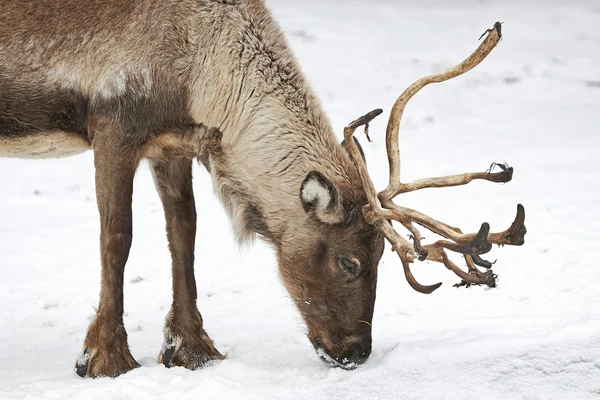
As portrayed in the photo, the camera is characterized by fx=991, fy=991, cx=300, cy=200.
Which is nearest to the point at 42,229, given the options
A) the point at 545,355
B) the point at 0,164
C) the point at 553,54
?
the point at 0,164

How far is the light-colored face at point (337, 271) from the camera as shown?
5422 millimetres

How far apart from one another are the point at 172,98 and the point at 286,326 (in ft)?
5.89

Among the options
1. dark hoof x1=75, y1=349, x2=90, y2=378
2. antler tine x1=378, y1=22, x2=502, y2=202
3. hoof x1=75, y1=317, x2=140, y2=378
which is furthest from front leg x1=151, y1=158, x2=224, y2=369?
antler tine x1=378, y1=22, x2=502, y2=202

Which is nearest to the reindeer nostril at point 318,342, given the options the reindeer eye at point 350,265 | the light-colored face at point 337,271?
the light-colored face at point 337,271

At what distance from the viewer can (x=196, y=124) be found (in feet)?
18.7

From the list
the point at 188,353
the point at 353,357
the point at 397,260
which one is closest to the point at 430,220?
the point at 353,357

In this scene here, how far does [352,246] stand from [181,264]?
4.19 feet

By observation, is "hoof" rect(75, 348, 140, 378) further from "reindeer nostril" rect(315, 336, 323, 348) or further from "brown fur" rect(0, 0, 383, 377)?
"reindeer nostril" rect(315, 336, 323, 348)

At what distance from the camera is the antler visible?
5141mm

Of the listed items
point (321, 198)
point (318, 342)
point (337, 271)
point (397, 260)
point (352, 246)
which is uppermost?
point (321, 198)

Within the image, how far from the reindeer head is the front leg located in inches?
30.8

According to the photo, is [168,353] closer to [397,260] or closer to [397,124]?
[397,124]

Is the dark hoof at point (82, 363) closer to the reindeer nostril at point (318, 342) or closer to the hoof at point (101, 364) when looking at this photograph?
the hoof at point (101, 364)

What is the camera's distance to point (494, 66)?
47.1ft
